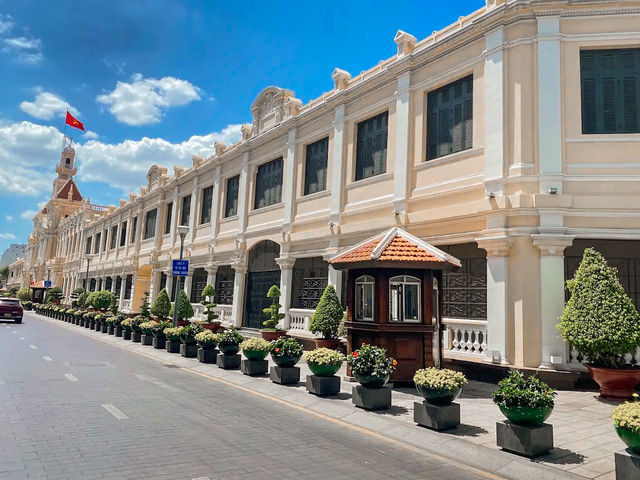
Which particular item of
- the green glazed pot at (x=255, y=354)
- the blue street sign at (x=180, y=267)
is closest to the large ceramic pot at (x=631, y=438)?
the green glazed pot at (x=255, y=354)

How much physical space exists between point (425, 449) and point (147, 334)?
55.6 ft

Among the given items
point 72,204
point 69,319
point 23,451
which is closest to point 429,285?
point 23,451

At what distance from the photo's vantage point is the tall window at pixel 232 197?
86.2 ft

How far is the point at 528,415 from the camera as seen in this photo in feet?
20.9

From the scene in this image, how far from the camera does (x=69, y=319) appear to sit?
127 feet

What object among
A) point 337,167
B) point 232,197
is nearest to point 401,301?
point 337,167

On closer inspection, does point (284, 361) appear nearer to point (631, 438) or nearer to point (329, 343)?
point (329, 343)

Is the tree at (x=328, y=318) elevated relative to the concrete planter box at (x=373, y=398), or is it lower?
elevated

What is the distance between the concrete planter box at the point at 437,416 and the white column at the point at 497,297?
4.68 metres

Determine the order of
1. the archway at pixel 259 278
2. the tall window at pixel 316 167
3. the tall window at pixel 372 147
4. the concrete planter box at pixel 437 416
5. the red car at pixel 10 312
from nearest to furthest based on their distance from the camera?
the concrete planter box at pixel 437 416
the tall window at pixel 372 147
the tall window at pixel 316 167
the archway at pixel 259 278
the red car at pixel 10 312

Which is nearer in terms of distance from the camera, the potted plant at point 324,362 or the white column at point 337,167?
the potted plant at point 324,362

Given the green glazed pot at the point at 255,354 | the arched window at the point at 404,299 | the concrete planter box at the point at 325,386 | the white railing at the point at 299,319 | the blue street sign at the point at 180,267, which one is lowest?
the concrete planter box at the point at 325,386

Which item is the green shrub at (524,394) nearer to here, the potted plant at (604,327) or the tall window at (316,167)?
the potted plant at (604,327)

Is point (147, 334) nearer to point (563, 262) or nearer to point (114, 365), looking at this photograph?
point (114, 365)
